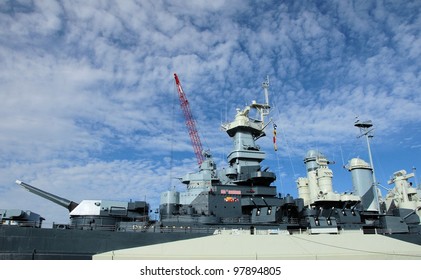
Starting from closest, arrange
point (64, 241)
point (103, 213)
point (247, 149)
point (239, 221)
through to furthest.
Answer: point (64, 241), point (103, 213), point (239, 221), point (247, 149)

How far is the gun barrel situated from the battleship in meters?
0.08

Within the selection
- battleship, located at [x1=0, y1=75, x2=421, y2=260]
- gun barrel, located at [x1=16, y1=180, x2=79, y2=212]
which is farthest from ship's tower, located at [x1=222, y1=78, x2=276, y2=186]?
gun barrel, located at [x1=16, y1=180, x2=79, y2=212]

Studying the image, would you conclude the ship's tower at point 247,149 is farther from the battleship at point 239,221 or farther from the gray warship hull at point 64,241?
the gray warship hull at point 64,241

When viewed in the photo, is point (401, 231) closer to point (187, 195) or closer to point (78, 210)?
point (187, 195)

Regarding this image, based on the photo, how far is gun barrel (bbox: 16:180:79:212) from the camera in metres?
25.4

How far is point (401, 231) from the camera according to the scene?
27.2 metres

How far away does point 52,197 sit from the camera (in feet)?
84.7

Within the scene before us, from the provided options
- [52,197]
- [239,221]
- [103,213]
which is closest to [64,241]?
[103,213]

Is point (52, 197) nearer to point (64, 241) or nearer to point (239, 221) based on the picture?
point (64, 241)

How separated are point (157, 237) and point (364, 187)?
23219 mm

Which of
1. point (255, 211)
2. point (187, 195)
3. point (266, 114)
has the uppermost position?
point (266, 114)

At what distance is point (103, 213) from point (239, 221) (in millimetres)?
11302

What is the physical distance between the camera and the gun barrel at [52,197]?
83.4 ft
